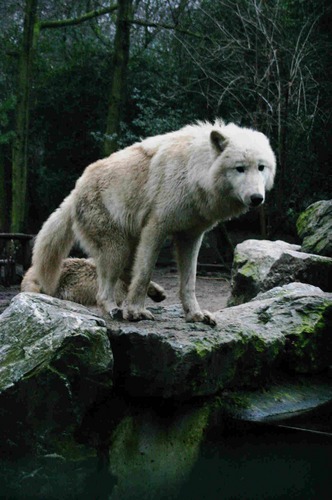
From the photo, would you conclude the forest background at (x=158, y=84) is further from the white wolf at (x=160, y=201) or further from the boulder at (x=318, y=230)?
the white wolf at (x=160, y=201)

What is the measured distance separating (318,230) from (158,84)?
22.8 ft

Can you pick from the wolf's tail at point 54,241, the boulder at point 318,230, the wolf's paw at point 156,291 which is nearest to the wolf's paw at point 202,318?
the wolf's paw at point 156,291

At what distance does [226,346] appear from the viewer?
4699 mm

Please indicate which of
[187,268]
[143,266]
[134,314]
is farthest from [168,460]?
[187,268]

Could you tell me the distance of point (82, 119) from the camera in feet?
50.8

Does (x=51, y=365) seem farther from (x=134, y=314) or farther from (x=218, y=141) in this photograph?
(x=218, y=141)

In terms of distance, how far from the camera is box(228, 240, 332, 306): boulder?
7.02 meters

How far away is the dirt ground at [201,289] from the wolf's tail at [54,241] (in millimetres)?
2693

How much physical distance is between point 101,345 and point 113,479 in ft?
2.62

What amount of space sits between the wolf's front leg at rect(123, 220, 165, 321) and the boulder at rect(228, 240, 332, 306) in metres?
2.54

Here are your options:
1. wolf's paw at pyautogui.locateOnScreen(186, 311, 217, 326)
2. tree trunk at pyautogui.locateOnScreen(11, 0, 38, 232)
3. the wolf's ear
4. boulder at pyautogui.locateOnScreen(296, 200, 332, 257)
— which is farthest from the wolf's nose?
tree trunk at pyautogui.locateOnScreen(11, 0, 38, 232)

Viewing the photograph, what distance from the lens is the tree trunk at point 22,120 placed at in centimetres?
1342

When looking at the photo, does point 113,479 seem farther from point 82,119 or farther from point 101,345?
point 82,119

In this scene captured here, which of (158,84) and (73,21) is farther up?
(73,21)
